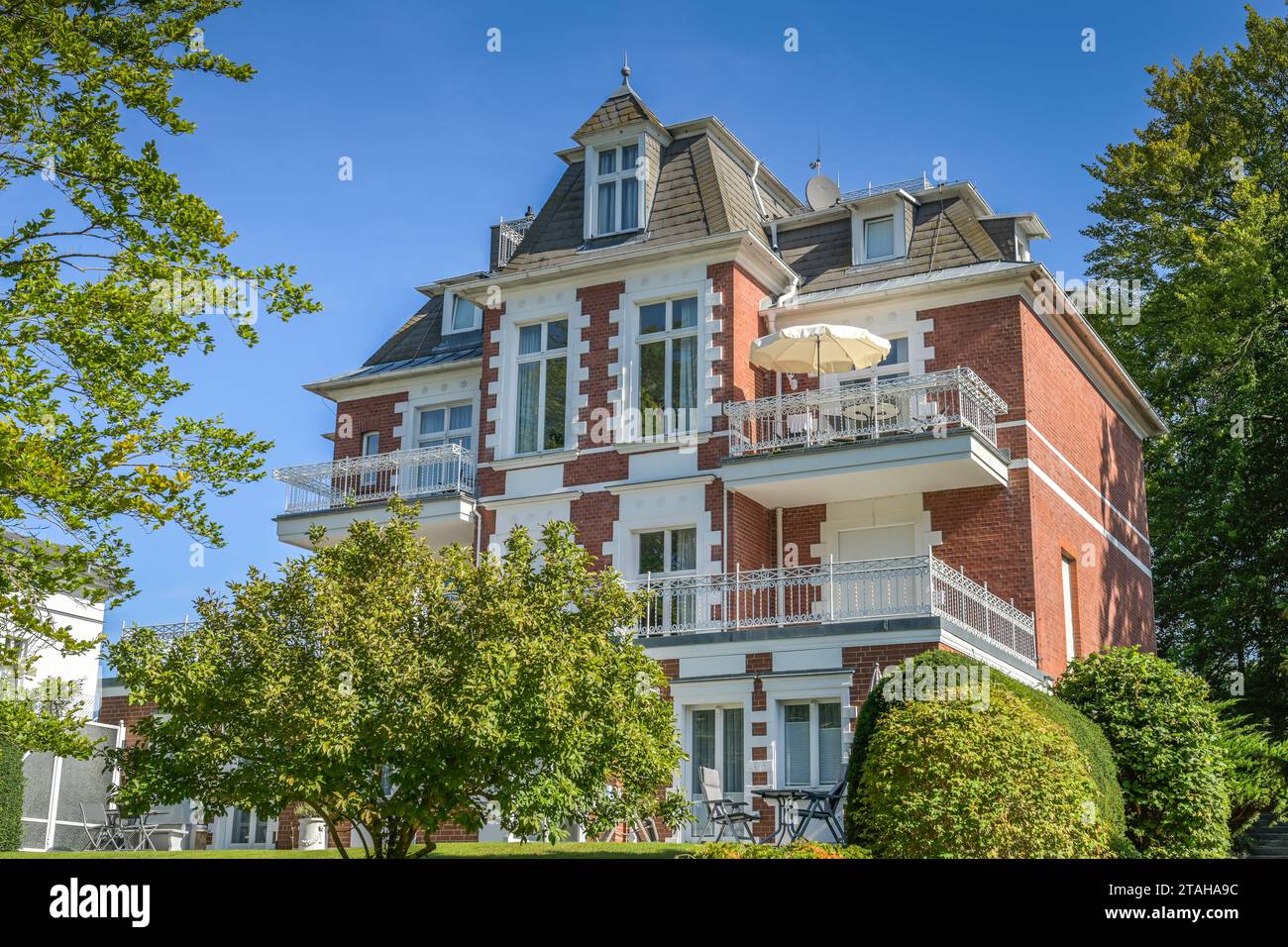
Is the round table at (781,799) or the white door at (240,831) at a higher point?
the round table at (781,799)

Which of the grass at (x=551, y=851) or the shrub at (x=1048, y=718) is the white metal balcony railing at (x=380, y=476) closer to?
the grass at (x=551, y=851)

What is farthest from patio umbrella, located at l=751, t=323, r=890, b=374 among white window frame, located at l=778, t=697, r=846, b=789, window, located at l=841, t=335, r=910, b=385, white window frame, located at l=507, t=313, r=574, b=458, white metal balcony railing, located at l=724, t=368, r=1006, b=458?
white window frame, located at l=778, t=697, r=846, b=789

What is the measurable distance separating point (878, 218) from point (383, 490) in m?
10.3

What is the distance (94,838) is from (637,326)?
1193cm

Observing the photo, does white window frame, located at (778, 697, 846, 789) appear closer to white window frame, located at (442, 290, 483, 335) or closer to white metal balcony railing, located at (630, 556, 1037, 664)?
white metal balcony railing, located at (630, 556, 1037, 664)

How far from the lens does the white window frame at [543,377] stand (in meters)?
22.9

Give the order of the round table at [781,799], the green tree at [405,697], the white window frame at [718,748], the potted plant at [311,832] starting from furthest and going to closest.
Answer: the potted plant at [311,832] < the white window frame at [718,748] < the round table at [781,799] < the green tree at [405,697]

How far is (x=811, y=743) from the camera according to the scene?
18.7 m

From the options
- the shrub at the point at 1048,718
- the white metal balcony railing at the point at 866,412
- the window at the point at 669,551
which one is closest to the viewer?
the shrub at the point at 1048,718

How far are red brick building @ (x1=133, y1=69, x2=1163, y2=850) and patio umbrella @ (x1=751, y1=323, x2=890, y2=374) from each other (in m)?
0.56

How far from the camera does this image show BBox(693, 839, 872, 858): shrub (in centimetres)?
1118

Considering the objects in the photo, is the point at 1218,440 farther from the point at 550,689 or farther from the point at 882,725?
the point at 550,689

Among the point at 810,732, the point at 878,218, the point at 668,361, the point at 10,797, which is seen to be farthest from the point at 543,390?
the point at 10,797

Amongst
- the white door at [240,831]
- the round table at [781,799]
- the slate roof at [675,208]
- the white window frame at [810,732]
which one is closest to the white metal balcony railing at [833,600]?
the white window frame at [810,732]
